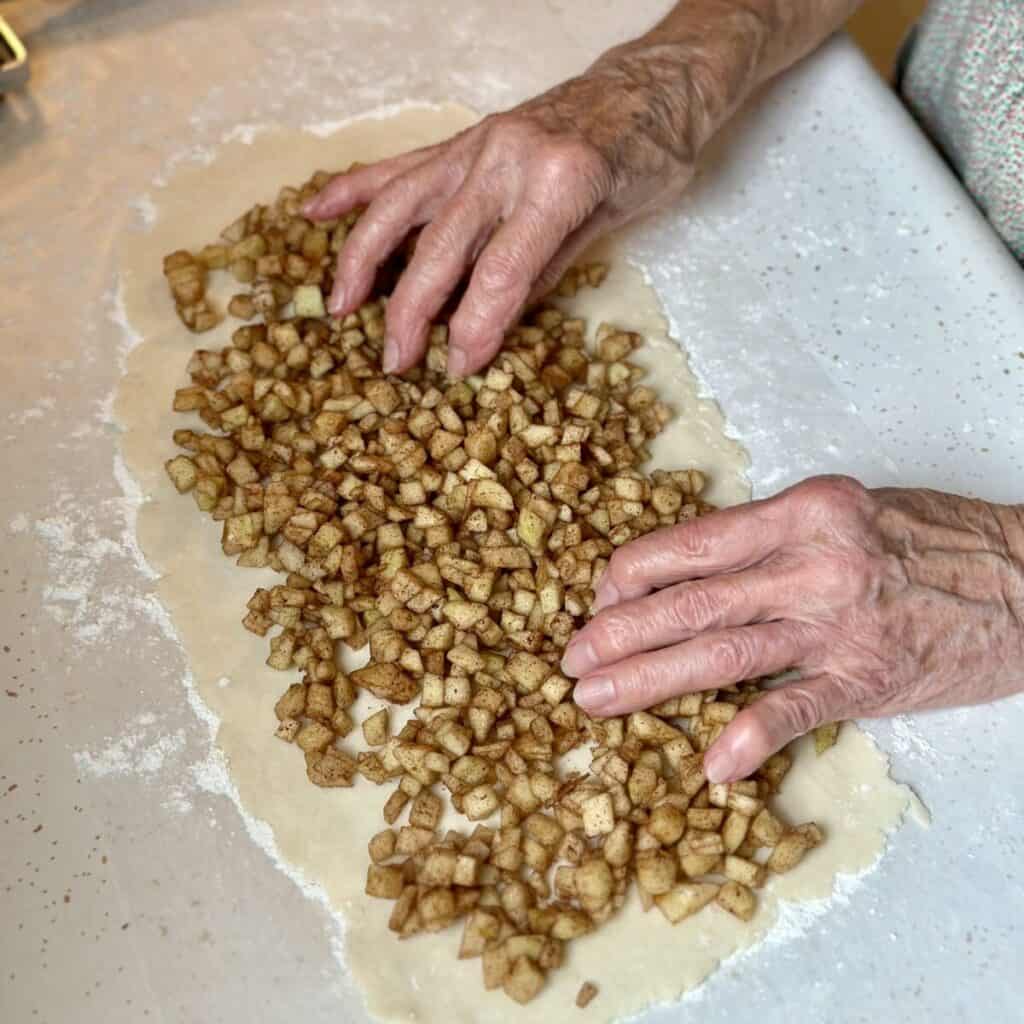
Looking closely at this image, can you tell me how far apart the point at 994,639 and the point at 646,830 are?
523 millimetres

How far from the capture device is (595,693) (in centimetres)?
139

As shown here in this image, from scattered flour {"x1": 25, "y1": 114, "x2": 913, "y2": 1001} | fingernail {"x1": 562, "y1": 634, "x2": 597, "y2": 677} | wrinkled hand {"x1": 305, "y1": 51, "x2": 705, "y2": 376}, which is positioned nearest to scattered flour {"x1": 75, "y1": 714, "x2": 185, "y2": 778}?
scattered flour {"x1": 25, "y1": 114, "x2": 913, "y2": 1001}

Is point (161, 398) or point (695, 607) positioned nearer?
point (695, 607)

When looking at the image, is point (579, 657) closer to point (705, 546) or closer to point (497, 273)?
point (705, 546)

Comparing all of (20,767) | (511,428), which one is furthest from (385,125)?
(20,767)

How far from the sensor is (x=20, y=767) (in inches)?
57.3

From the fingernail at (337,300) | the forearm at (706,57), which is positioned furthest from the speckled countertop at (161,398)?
the fingernail at (337,300)

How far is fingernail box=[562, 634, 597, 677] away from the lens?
55.6 inches

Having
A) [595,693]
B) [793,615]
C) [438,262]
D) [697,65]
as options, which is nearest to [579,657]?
[595,693]

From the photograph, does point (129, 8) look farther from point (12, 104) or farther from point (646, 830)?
point (646, 830)

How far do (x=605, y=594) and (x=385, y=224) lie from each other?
654 millimetres

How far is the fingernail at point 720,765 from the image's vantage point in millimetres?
1334

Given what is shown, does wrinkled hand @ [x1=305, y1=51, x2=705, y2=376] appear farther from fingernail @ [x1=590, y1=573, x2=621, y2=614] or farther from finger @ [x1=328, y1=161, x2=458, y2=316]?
fingernail @ [x1=590, y1=573, x2=621, y2=614]

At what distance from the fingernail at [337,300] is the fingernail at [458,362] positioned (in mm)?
202
